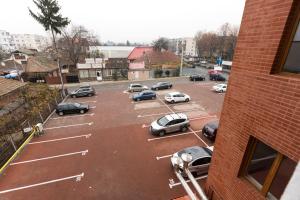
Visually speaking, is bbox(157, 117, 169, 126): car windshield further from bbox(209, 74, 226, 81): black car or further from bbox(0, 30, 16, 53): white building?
bbox(0, 30, 16, 53): white building

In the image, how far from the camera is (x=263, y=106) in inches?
126

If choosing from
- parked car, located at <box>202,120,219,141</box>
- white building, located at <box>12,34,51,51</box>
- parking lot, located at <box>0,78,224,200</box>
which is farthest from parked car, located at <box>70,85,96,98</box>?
white building, located at <box>12,34,51,51</box>

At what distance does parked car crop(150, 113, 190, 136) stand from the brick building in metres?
10.0

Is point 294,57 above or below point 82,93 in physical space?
above

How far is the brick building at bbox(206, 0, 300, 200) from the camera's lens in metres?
2.77

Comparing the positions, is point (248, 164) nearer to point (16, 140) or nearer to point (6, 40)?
point (16, 140)

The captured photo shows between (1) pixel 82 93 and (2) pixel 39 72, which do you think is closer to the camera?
(1) pixel 82 93

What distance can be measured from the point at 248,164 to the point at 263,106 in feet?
4.97

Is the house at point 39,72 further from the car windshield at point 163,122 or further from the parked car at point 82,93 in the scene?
the car windshield at point 163,122

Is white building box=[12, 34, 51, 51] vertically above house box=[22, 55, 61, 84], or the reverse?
white building box=[12, 34, 51, 51]

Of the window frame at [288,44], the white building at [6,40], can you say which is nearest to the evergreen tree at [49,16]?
the window frame at [288,44]

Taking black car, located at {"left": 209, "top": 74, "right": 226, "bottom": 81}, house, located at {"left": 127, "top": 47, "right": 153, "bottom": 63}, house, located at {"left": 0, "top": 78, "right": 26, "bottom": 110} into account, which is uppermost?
house, located at {"left": 127, "top": 47, "right": 153, "bottom": 63}

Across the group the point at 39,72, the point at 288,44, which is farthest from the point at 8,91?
the point at 39,72

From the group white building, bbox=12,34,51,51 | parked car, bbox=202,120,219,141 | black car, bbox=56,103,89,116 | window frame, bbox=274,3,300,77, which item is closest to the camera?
window frame, bbox=274,3,300,77
